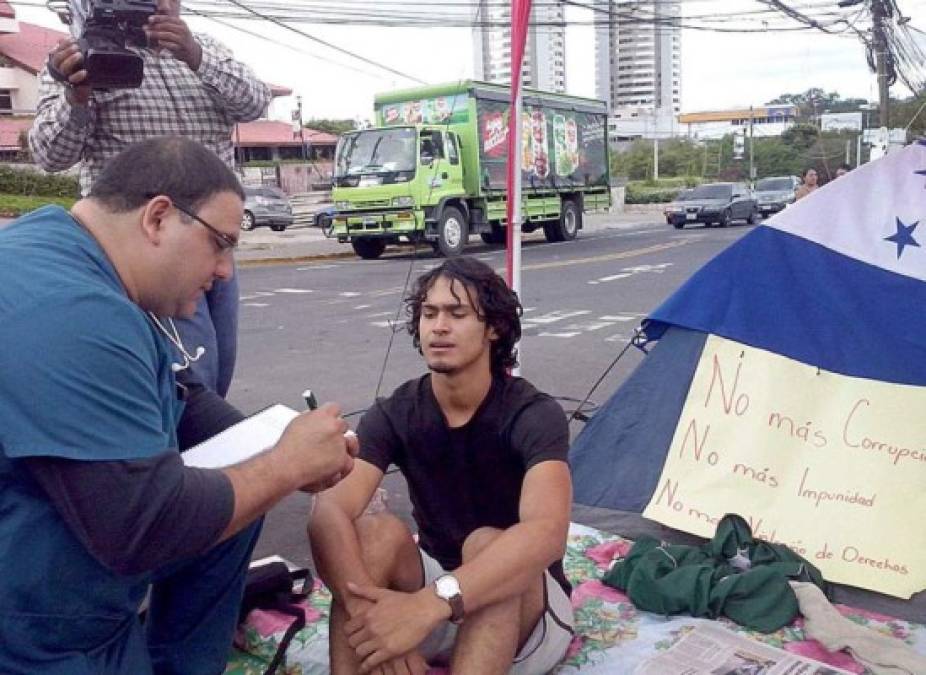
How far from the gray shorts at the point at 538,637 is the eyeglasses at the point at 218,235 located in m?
1.01

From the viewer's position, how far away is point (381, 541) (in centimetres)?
230

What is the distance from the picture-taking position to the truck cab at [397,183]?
586 inches

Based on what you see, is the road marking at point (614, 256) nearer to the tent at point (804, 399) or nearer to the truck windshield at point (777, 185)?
the truck windshield at point (777, 185)

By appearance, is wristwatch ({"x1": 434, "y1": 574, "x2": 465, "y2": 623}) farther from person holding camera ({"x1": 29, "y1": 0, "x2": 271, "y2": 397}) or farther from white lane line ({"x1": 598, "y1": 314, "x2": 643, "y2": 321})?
white lane line ({"x1": 598, "y1": 314, "x2": 643, "y2": 321})

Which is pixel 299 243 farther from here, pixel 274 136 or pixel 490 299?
pixel 274 136

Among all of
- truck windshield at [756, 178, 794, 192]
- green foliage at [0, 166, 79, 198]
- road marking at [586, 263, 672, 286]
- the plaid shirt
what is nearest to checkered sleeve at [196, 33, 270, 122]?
the plaid shirt

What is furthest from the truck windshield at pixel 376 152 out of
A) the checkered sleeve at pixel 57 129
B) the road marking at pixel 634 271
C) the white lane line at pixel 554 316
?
the checkered sleeve at pixel 57 129

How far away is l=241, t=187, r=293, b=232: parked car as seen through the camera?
2306 centimetres

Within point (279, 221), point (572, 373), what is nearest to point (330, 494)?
point (572, 373)

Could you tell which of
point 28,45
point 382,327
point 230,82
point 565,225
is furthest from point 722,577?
point 28,45

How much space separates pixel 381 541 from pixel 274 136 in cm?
3968

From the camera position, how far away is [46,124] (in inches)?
118

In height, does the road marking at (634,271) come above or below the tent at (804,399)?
below

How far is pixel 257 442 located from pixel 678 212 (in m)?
22.8
